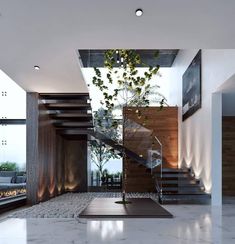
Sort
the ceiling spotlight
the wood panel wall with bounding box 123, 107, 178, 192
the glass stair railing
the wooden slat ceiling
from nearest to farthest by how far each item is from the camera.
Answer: the ceiling spotlight
the glass stair railing
the wooden slat ceiling
the wood panel wall with bounding box 123, 107, 178, 192

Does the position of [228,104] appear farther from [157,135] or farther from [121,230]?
[121,230]

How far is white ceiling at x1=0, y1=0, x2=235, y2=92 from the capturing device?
5.18 metres

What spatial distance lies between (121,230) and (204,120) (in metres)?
5.60

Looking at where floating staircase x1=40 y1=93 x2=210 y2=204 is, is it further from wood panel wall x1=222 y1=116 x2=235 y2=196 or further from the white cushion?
the white cushion

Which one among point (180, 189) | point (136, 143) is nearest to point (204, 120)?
point (180, 189)

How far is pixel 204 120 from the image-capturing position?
34.4ft

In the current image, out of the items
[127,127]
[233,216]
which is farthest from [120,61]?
[233,216]

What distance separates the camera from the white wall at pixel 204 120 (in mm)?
8688

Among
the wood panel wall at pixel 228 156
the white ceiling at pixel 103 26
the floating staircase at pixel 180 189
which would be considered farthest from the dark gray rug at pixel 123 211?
the wood panel wall at pixel 228 156

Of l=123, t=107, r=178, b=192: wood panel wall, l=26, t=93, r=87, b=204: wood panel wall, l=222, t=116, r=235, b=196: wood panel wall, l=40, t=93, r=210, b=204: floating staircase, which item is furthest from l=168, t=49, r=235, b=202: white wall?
l=26, t=93, r=87, b=204: wood panel wall

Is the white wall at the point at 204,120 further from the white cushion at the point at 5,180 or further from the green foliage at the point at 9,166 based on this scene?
the white cushion at the point at 5,180

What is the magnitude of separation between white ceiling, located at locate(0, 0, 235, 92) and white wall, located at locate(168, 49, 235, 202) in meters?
1.99

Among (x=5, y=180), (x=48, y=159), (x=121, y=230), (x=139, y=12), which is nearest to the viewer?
(x=139, y=12)

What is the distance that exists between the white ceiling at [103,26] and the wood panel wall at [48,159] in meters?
2.89
